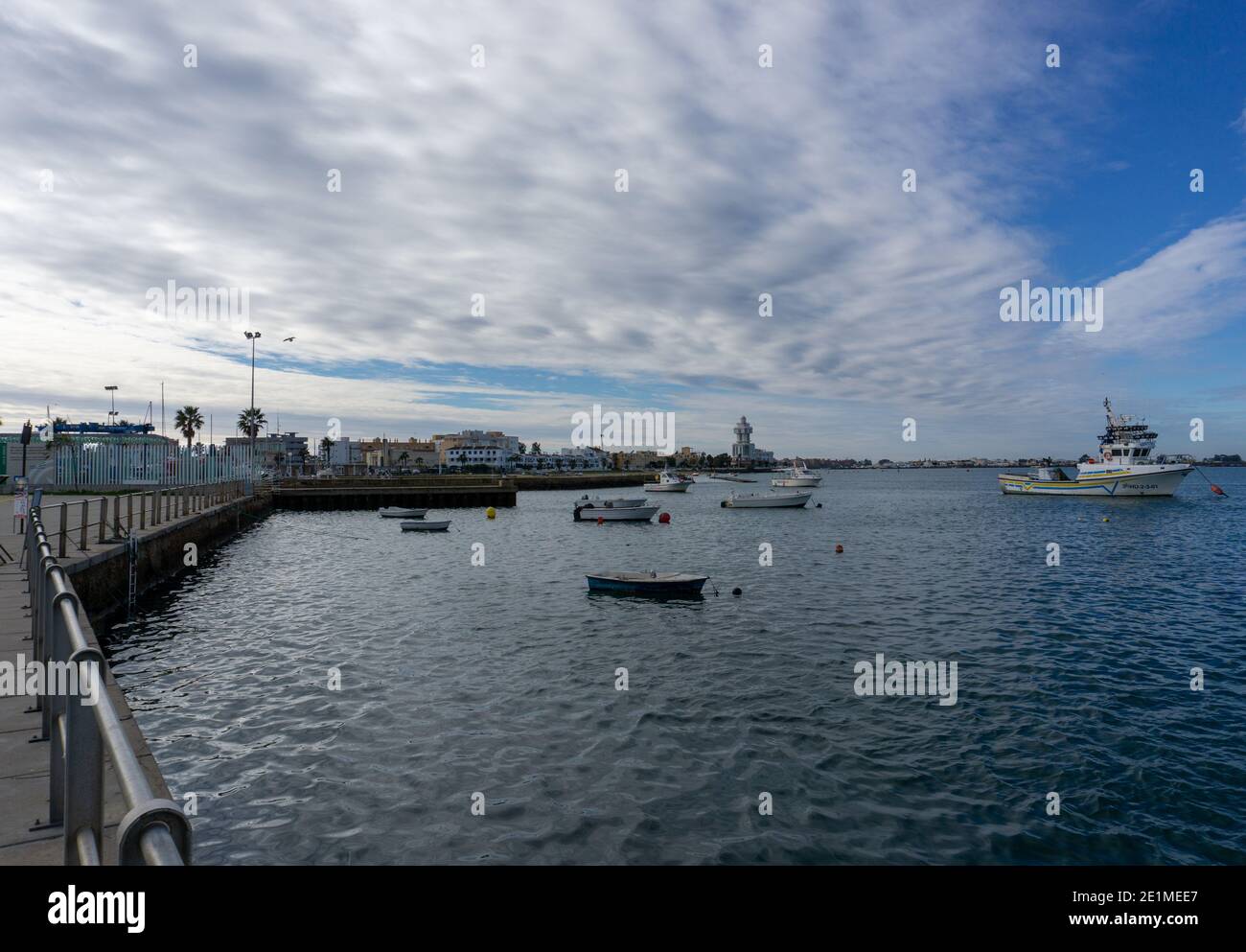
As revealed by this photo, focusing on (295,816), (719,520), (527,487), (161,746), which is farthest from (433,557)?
(527,487)

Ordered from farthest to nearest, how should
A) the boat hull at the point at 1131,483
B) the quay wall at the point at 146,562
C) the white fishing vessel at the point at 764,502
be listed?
the boat hull at the point at 1131,483 → the white fishing vessel at the point at 764,502 → the quay wall at the point at 146,562

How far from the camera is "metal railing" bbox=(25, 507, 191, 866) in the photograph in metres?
2.45

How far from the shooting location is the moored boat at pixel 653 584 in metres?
27.5

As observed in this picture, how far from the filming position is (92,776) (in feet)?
13.0

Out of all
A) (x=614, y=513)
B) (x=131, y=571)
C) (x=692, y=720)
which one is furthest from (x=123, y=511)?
(x=614, y=513)

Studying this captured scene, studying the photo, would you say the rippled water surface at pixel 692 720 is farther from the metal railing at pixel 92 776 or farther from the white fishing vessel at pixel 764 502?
the white fishing vessel at pixel 764 502

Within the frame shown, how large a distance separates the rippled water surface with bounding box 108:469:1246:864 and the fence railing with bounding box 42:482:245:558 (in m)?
3.36

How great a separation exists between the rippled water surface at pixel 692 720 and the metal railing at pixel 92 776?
5.56 m

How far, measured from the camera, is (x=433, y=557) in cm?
4153

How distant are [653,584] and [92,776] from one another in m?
23.9

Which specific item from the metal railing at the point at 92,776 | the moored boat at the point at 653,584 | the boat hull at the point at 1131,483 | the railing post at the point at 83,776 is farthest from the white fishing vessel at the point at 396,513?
the boat hull at the point at 1131,483
